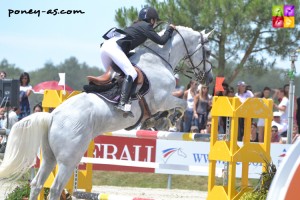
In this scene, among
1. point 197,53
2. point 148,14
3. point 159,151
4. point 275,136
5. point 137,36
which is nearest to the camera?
point 137,36

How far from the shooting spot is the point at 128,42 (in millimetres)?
6828

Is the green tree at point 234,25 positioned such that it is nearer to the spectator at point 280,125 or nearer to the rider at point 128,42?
the spectator at point 280,125

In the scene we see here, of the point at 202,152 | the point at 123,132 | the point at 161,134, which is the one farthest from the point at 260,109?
the point at 202,152

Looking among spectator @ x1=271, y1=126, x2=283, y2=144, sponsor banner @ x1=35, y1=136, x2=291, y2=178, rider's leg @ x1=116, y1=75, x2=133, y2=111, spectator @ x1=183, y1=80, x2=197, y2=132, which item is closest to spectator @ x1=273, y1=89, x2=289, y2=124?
spectator @ x1=271, y1=126, x2=283, y2=144

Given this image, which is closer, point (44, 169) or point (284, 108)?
point (44, 169)

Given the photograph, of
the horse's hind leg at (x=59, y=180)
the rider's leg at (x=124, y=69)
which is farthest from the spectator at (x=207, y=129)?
the horse's hind leg at (x=59, y=180)

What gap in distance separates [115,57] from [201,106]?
6.15 meters

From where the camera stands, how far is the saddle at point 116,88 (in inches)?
260

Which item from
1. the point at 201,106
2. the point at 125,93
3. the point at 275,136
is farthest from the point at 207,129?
the point at 125,93

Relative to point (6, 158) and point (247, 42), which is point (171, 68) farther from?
point (247, 42)

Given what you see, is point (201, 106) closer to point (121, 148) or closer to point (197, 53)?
point (121, 148)

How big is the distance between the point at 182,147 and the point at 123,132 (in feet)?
13.2

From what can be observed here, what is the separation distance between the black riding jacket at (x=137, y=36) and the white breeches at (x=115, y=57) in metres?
0.08
